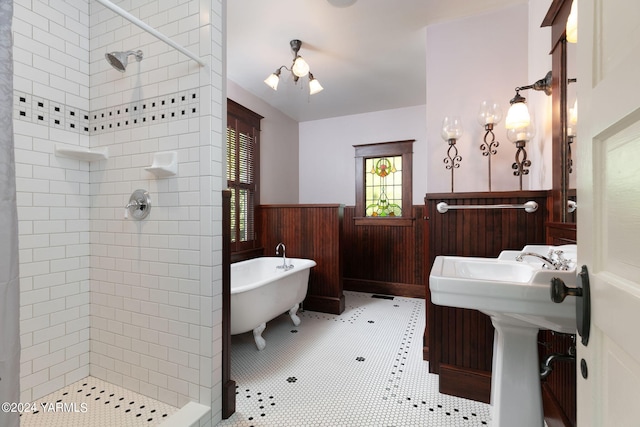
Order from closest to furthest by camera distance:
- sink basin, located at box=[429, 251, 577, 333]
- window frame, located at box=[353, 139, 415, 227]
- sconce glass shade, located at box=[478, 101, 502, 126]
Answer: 1. sink basin, located at box=[429, 251, 577, 333]
2. sconce glass shade, located at box=[478, 101, 502, 126]
3. window frame, located at box=[353, 139, 415, 227]

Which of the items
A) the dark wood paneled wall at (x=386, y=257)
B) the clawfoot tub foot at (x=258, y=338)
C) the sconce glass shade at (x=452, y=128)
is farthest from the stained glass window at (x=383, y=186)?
the clawfoot tub foot at (x=258, y=338)

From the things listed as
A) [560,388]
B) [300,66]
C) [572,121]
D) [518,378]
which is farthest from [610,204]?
[300,66]

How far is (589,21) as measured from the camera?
0.60m

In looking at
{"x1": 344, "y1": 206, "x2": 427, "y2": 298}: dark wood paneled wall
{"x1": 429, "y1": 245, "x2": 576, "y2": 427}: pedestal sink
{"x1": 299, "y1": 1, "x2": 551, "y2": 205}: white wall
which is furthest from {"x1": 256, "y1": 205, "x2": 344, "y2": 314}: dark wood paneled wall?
{"x1": 429, "y1": 245, "x2": 576, "y2": 427}: pedestal sink

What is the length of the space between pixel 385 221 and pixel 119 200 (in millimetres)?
3199

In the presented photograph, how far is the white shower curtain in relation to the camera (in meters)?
0.74

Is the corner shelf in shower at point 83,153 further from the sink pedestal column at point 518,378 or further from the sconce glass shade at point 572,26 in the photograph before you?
the sconce glass shade at point 572,26

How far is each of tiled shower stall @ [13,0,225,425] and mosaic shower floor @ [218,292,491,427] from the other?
39cm

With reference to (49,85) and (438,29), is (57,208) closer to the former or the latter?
(49,85)

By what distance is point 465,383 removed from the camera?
177cm

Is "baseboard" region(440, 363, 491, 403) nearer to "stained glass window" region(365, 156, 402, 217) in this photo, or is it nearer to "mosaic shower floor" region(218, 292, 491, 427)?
"mosaic shower floor" region(218, 292, 491, 427)

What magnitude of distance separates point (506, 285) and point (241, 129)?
132 inches

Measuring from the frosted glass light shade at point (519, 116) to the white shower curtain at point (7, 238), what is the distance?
242 centimetres

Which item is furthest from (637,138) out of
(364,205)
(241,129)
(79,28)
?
(364,205)
